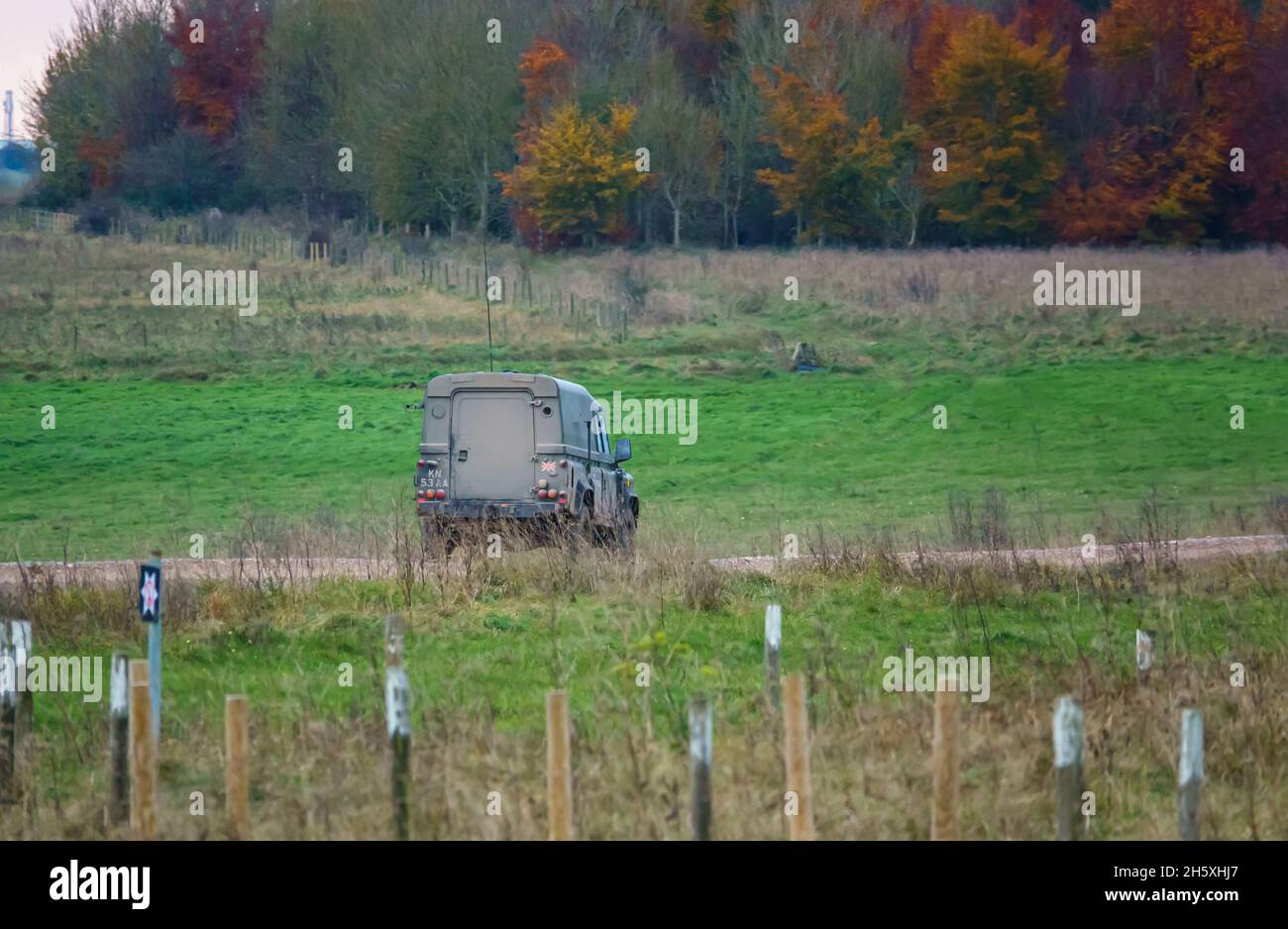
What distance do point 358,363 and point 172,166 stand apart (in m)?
31.5

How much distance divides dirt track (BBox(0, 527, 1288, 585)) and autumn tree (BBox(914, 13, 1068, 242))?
36953 mm

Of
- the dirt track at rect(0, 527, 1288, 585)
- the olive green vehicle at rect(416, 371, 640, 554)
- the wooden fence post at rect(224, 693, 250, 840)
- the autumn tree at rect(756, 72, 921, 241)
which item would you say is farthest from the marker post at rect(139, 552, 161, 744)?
the autumn tree at rect(756, 72, 921, 241)

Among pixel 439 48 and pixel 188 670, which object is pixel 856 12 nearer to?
pixel 439 48

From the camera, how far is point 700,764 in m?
8.41

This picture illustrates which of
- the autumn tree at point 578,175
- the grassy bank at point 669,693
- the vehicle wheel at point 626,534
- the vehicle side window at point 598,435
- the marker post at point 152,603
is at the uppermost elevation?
the autumn tree at point 578,175

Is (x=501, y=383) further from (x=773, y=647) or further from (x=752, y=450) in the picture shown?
(x=752, y=450)

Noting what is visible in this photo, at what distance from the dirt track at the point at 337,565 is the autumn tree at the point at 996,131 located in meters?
37.0

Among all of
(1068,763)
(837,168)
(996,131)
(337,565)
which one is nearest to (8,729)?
(1068,763)

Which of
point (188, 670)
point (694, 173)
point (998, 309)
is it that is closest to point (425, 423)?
point (188, 670)

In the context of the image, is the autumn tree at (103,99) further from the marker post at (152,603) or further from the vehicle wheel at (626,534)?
the marker post at (152,603)

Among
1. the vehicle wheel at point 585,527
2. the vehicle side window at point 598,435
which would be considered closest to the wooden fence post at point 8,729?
the vehicle wheel at point 585,527

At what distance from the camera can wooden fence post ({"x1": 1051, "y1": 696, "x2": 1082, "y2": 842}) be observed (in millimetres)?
8125

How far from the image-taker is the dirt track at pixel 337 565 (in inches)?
691

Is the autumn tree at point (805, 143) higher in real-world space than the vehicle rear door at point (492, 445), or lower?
higher
